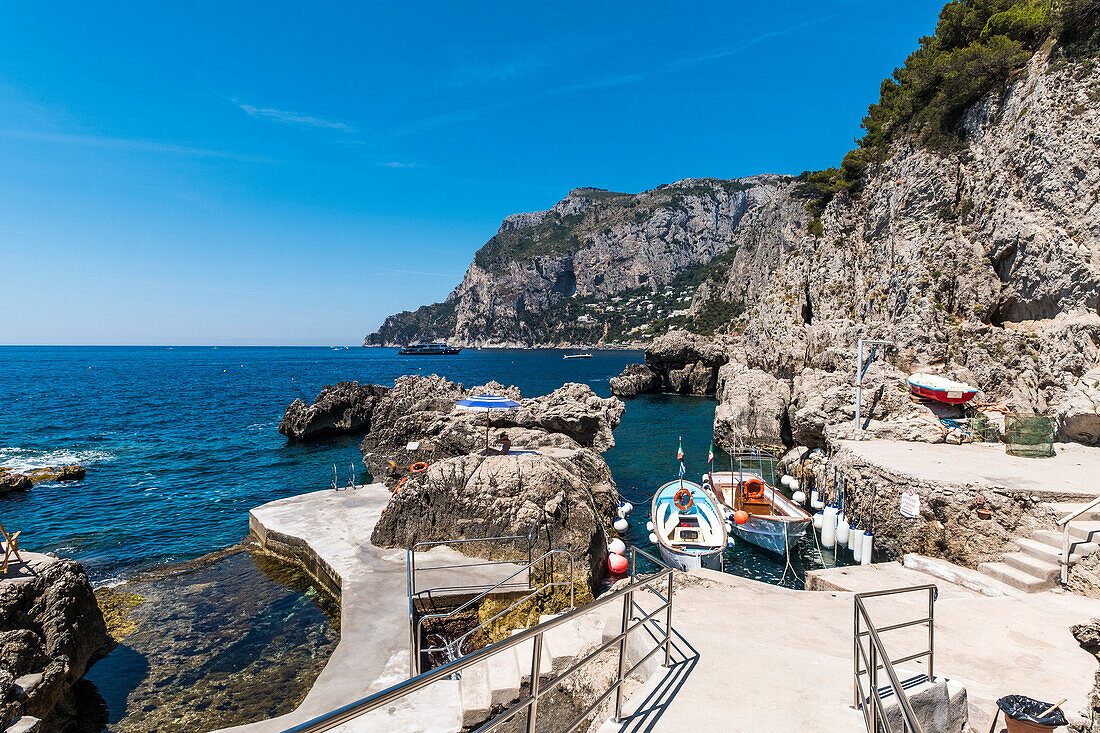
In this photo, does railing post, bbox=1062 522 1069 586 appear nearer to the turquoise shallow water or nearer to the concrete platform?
the concrete platform

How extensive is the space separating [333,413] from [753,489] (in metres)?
32.6

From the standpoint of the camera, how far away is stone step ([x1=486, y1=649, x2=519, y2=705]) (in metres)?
6.29

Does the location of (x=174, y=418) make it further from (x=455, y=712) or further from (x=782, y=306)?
(x=782, y=306)

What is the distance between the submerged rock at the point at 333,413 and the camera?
37719mm

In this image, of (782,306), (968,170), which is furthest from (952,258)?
(782,306)

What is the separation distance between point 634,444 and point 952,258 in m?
20.3

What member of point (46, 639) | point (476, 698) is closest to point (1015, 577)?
point (476, 698)

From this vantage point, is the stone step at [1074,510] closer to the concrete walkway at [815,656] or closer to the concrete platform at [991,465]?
the concrete platform at [991,465]

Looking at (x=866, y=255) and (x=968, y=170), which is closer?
(x=968, y=170)

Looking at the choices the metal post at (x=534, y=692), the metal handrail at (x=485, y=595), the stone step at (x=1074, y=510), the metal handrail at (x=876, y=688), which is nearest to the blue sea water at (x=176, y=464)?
the stone step at (x=1074, y=510)

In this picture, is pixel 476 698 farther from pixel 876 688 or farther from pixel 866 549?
pixel 866 549

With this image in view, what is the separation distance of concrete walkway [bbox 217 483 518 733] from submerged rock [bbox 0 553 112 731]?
3.39m

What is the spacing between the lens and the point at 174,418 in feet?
150

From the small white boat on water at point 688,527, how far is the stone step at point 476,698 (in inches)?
395
